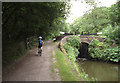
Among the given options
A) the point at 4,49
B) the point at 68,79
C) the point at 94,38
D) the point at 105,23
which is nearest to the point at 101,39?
the point at 94,38

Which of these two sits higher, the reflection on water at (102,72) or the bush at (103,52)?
the bush at (103,52)

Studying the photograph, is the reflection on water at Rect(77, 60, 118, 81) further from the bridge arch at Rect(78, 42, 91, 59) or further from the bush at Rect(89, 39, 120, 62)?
the bridge arch at Rect(78, 42, 91, 59)

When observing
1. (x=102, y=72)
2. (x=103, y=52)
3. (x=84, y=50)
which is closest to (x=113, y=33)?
(x=102, y=72)

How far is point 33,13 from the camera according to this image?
2830 millimetres

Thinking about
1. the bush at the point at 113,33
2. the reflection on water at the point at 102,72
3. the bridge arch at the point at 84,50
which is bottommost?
the reflection on water at the point at 102,72

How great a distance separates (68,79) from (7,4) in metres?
3.60

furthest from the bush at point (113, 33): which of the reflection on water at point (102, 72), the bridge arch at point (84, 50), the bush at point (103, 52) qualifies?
the bridge arch at point (84, 50)

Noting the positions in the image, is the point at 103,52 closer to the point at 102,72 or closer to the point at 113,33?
the point at 102,72

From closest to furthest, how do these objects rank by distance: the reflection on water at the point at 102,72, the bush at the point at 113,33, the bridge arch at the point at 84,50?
1. the bush at the point at 113,33
2. the reflection on water at the point at 102,72
3. the bridge arch at the point at 84,50

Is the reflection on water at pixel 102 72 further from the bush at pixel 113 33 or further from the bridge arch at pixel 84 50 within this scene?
the bridge arch at pixel 84 50

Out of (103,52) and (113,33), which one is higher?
(113,33)

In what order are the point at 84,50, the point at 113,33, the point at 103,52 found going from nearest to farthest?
the point at 113,33 < the point at 103,52 < the point at 84,50

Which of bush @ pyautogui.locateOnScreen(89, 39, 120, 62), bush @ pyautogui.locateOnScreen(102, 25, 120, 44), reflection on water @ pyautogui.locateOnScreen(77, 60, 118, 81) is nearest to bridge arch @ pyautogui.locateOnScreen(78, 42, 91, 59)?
bush @ pyautogui.locateOnScreen(89, 39, 120, 62)

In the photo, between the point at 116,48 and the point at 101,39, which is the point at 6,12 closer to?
the point at 116,48
